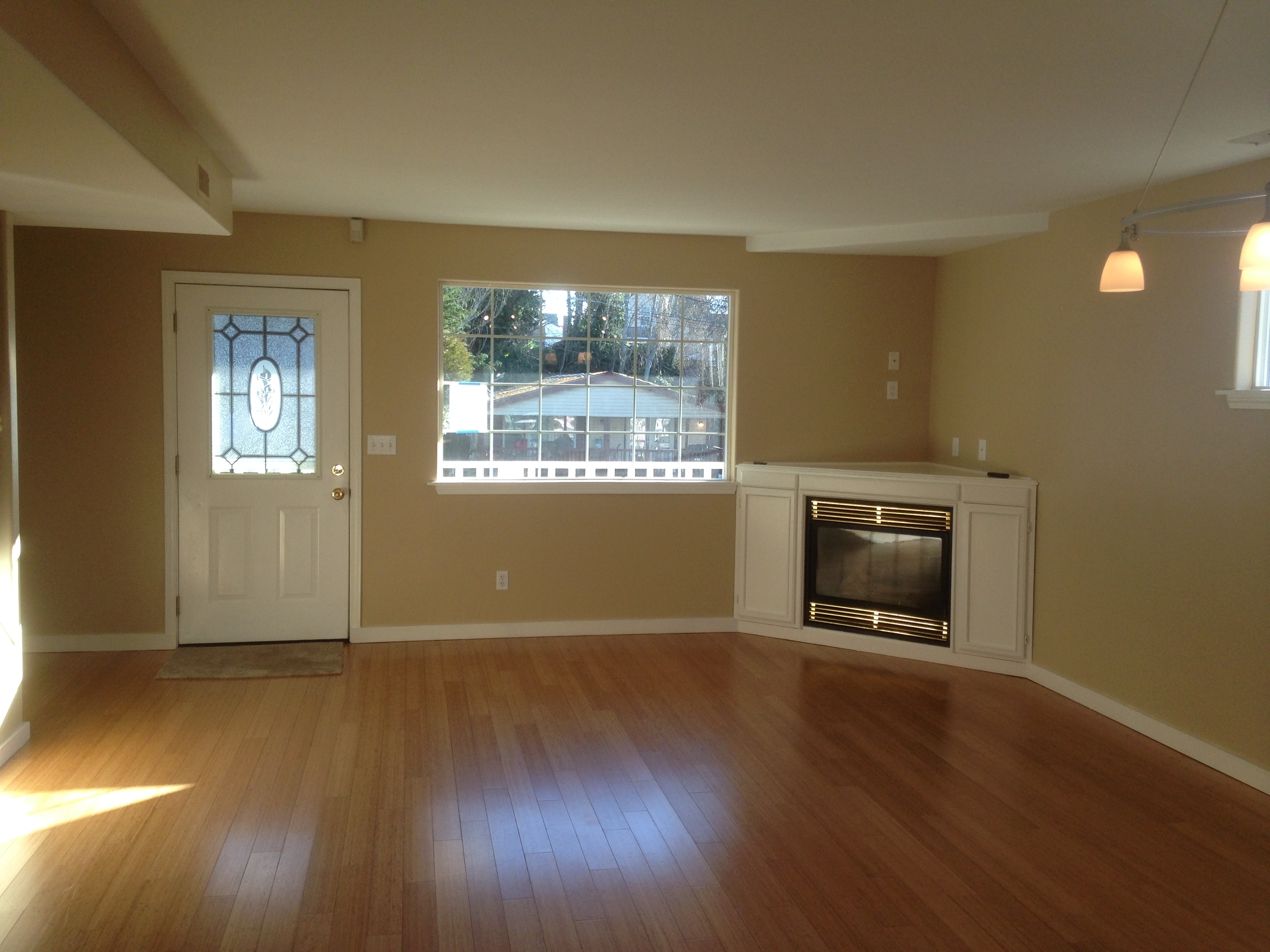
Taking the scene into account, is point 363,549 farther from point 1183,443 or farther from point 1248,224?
point 1248,224

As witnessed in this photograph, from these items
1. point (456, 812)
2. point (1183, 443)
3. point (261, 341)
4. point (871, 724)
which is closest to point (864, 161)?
point (1183, 443)

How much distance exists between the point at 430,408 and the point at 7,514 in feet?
7.37

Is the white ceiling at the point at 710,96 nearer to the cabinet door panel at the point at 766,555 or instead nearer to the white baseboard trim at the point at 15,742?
the cabinet door panel at the point at 766,555

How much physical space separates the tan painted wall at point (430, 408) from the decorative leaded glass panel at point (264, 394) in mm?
286

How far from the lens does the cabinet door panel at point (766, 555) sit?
5.70 m

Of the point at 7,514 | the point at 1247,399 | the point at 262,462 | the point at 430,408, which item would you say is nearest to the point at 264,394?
the point at 262,462

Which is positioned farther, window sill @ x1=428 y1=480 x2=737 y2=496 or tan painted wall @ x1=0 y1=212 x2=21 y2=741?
window sill @ x1=428 y1=480 x2=737 y2=496

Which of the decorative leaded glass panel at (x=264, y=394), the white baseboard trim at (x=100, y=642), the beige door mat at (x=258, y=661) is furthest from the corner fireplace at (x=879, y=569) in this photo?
the white baseboard trim at (x=100, y=642)

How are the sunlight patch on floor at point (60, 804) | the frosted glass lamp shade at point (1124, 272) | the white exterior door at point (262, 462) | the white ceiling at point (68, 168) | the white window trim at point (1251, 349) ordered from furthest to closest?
the white exterior door at point (262, 462)
the white window trim at point (1251, 349)
the sunlight patch on floor at point (60, 804)
the frosted glass lamp shade at point (1124, 272)
the white ceiling at point (68, 168)

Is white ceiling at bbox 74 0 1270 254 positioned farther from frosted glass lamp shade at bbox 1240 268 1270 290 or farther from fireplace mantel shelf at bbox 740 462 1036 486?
fireplace mantel shelf at bbox 740 462 1036 486

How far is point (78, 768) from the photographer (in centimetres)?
365

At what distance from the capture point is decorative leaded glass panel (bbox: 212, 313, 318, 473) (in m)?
5.27

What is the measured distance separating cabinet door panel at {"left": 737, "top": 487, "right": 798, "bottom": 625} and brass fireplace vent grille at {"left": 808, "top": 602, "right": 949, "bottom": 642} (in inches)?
6.1

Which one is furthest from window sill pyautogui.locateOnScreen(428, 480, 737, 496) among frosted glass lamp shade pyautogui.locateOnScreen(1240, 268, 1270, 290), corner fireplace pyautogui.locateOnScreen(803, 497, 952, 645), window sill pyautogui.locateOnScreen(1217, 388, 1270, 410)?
frosted glass lamp shade pyautogui.locateOnScreen(1240, 268, 1270, 290)
